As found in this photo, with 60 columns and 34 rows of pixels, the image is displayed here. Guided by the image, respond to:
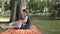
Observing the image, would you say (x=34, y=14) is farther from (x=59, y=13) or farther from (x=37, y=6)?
(x=59, y=13)

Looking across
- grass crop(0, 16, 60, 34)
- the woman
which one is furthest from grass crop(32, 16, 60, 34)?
the woman

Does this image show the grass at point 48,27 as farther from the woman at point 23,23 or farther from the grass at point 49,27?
the woman at point 23,23

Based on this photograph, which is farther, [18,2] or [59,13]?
[59,13]

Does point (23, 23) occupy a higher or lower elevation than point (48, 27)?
higher

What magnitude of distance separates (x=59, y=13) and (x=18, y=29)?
68.3 ft

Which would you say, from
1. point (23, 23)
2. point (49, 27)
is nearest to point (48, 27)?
point (49, 27)

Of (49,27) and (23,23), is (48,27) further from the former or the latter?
(23,23)

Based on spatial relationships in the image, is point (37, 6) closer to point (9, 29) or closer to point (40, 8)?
point (40, 8)

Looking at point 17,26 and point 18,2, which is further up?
point 18,2

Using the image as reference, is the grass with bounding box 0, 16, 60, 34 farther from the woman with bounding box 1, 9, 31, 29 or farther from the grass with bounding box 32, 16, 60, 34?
the woman with bounding box 1, 9, 31, 29

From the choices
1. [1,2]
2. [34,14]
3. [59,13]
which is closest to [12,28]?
[59,13]

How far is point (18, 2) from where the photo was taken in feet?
42.0

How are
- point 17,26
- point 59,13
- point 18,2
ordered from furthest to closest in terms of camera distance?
point 59,13
point 18,2
point 17,26

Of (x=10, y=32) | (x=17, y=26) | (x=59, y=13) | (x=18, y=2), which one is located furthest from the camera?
(x=59, y=13)
